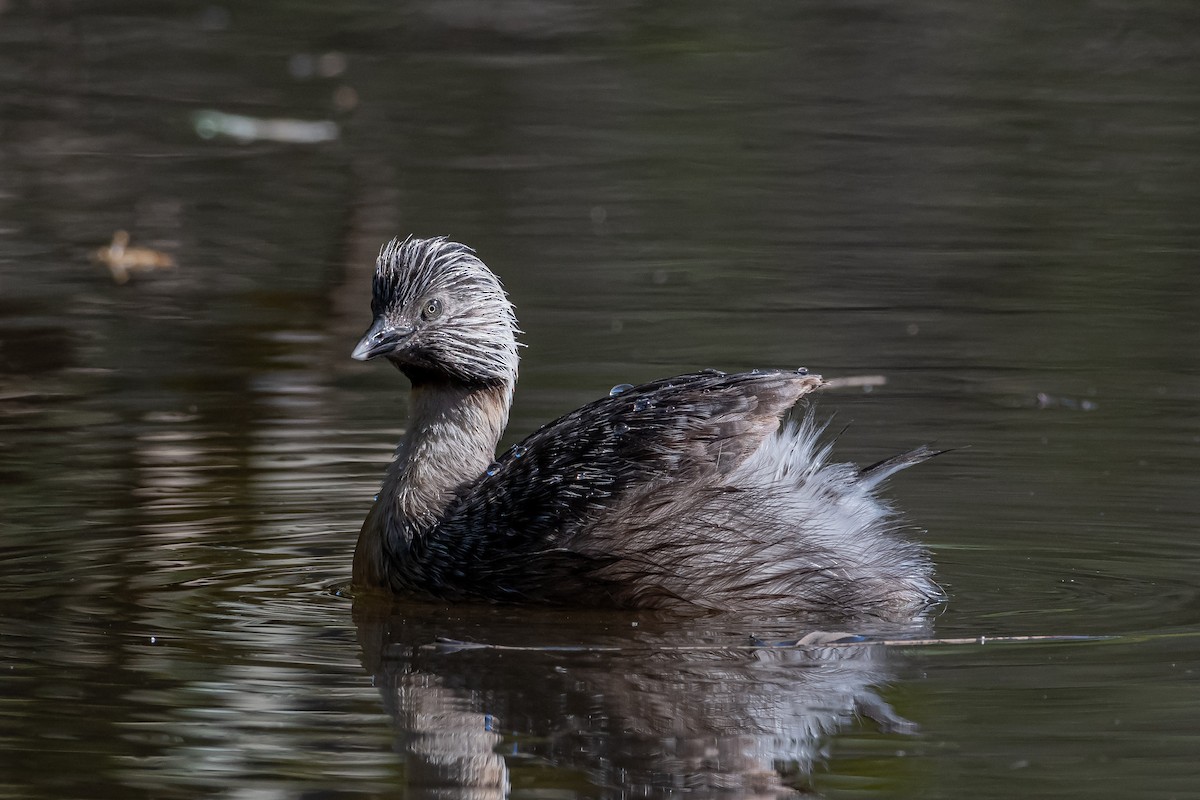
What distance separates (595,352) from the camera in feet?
34.9

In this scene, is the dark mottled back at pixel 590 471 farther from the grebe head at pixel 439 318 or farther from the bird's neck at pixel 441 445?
the grebe head at pixel 439 318

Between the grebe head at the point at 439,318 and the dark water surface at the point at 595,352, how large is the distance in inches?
34.4

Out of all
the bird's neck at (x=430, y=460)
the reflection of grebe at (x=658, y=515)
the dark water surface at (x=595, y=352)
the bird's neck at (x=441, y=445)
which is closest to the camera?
the dark water surface at (x=595, y=352)

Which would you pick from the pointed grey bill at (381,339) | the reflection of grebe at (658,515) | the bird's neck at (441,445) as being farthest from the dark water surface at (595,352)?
the pointed grey bill at (381,339)

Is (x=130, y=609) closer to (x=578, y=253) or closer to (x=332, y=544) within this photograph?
(x=332, y=544)

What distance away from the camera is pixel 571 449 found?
7.28 metres

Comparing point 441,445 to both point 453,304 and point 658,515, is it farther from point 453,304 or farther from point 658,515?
point 658,515

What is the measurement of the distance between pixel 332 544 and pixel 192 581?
732mm

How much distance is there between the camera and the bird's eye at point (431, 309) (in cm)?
775

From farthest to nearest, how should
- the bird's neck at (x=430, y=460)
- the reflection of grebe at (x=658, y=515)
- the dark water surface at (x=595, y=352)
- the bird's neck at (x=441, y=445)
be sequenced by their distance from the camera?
1. the bird's neck at (x=441, y=445)
2. the bird's neck at (x=430, y=460)
3. the reflection of grebe at (x=658, y=515)
4. the dark water surface at (x=595, y=352)

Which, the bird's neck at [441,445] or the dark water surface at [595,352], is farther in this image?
the bird's neck at [441,445]

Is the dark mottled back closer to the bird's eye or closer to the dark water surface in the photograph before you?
the dark water surface

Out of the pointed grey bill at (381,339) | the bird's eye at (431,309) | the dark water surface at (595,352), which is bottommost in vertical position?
the dark water surface at (595,352)

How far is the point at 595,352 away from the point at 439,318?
116 inches
